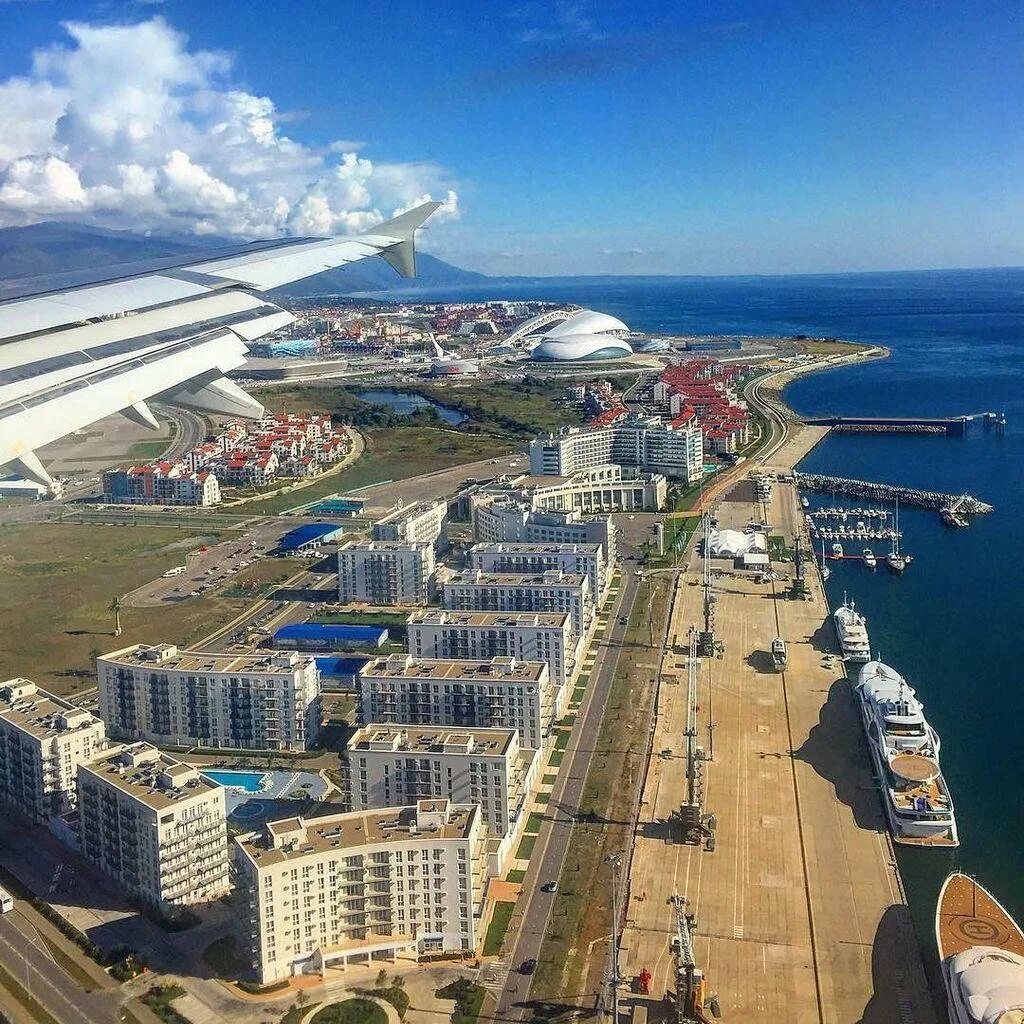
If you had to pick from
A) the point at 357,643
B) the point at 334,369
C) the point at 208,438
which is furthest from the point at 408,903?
the point at 334,369

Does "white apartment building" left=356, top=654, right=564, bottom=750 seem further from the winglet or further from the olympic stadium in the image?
the olympic stadium

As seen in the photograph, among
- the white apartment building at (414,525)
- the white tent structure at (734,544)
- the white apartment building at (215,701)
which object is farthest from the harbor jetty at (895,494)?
the white apartment building at (215,701)

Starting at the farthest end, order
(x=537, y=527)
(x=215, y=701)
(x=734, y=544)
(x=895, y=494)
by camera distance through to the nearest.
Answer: (x=895, y=494) < (x=734, y=544) < (x=537, y=527) < (x=215, y=701)

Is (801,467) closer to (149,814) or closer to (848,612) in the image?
(848,612)

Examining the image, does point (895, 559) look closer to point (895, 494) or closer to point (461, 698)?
point (895, 494)

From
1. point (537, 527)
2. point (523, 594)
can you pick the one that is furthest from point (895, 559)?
point (523, 594)

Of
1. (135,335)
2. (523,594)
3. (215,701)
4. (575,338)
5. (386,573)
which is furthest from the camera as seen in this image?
(575,338)

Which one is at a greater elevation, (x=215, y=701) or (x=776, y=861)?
(x=215, y=701)
